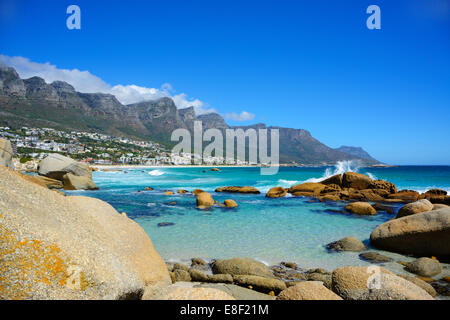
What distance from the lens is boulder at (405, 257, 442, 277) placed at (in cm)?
757

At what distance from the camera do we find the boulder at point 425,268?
24.8 ft

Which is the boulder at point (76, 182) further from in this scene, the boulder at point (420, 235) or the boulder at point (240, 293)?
the boulder at point (420, 235)

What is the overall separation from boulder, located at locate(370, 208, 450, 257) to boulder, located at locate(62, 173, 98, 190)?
3068 cm

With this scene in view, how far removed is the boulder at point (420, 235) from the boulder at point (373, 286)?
6.11 m

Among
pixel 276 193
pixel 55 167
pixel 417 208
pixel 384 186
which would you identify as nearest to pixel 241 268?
pixel 417 208

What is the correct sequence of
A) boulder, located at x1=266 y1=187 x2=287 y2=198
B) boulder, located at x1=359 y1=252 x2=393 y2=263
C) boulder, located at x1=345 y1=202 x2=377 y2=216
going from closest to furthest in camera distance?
boulder, located at x1=359 y1=252 x2=393 y2=263, boulder, located at x1=345 y1=202 x2=377 y2=216, boulder, located at x1=266 y1=187 x2=287 y2=198

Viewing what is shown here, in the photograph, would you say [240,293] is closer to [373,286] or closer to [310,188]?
[373,286]

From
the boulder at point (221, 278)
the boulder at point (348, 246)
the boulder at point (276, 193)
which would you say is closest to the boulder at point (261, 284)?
the boulder at point (221, 278)

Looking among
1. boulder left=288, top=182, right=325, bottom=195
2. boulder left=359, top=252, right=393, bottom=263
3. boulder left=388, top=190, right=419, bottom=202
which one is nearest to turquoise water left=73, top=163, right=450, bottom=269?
boulder left=359, top=252, right=393, bottom=263

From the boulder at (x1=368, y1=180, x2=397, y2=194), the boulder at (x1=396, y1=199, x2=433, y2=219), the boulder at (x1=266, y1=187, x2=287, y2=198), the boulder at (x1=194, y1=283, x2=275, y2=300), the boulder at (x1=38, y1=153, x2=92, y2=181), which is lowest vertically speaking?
the boulder at (x1=266, y1=187, x2=287, y2=198)

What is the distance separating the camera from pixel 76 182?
98.9 ft

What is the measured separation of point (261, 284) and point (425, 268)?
17.1 feet

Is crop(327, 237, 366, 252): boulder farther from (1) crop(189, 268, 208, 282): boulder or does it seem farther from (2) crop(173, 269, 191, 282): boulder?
(2) crop(173, 269, 191, 282): boulder
